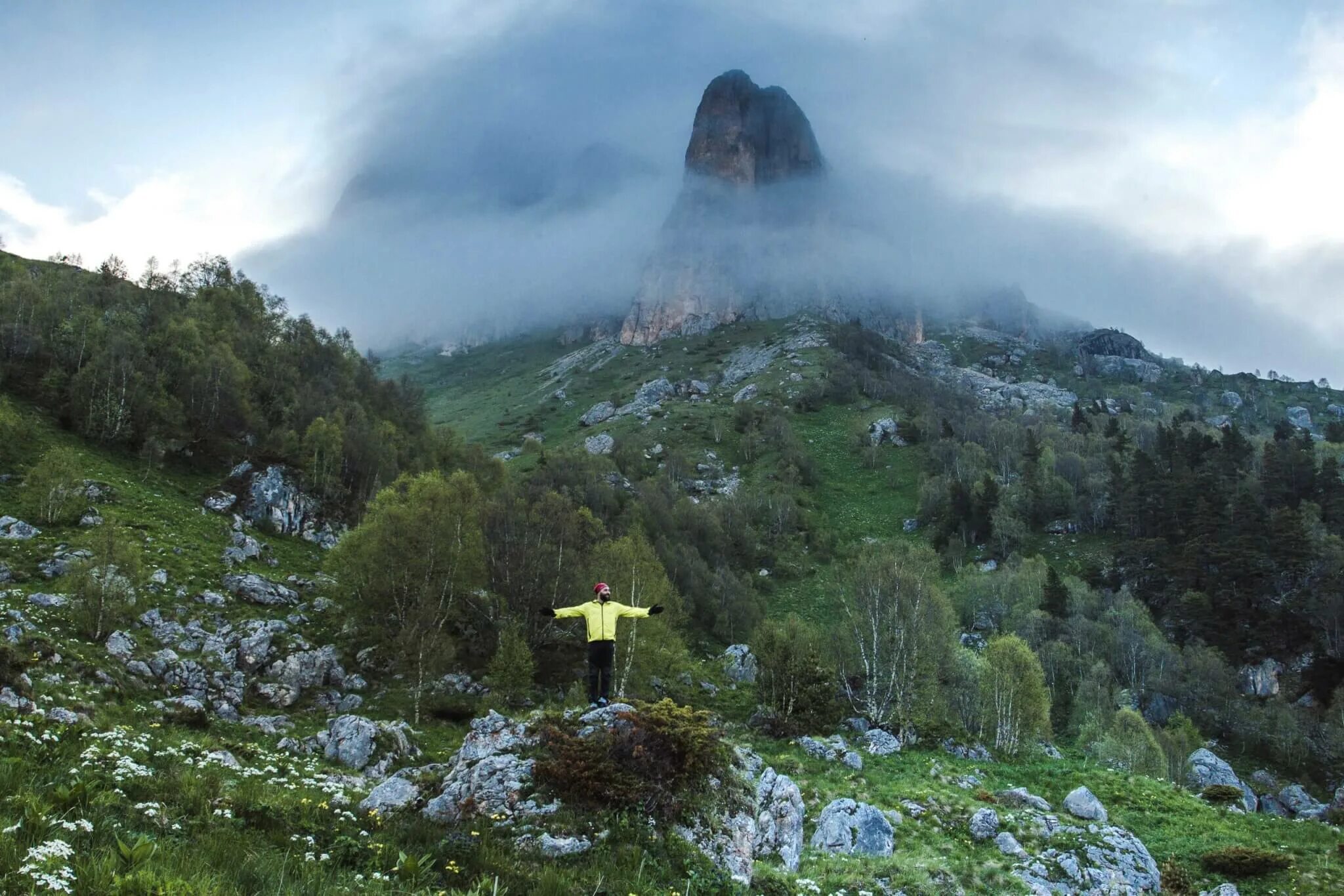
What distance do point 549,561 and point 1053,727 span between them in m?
60.2

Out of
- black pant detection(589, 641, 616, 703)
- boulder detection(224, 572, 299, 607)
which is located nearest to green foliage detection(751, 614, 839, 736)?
black pant detection(589, 641, 616, 703)

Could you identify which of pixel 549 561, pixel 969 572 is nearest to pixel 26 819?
pixel 549 561

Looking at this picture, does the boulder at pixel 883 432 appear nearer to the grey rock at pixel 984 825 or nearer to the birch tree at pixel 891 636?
the birch tree at pixel 891 636

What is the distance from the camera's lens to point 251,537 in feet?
175

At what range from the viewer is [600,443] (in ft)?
549

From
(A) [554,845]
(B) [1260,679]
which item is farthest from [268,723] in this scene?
(B) [1260,679]

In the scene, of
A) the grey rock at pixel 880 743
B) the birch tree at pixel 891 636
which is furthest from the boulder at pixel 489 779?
the birch tree at pixel 891 636

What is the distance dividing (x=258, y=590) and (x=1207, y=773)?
7456 cm

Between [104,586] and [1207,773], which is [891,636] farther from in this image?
[104,586]

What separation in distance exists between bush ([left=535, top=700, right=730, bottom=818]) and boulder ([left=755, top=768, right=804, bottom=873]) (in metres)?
2.40

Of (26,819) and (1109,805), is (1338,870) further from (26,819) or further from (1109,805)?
(26,819)

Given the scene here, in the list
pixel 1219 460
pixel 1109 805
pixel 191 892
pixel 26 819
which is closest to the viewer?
pixel 191 892

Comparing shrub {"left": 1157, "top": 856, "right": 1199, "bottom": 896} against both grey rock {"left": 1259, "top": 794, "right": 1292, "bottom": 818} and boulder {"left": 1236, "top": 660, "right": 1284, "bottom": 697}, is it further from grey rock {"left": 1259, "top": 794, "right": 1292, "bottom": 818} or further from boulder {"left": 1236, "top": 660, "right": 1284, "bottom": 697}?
boulder {"left": 1236, "top": 660, "right": 1284, "bottom": 697}

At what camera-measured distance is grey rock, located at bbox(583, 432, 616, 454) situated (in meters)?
164
